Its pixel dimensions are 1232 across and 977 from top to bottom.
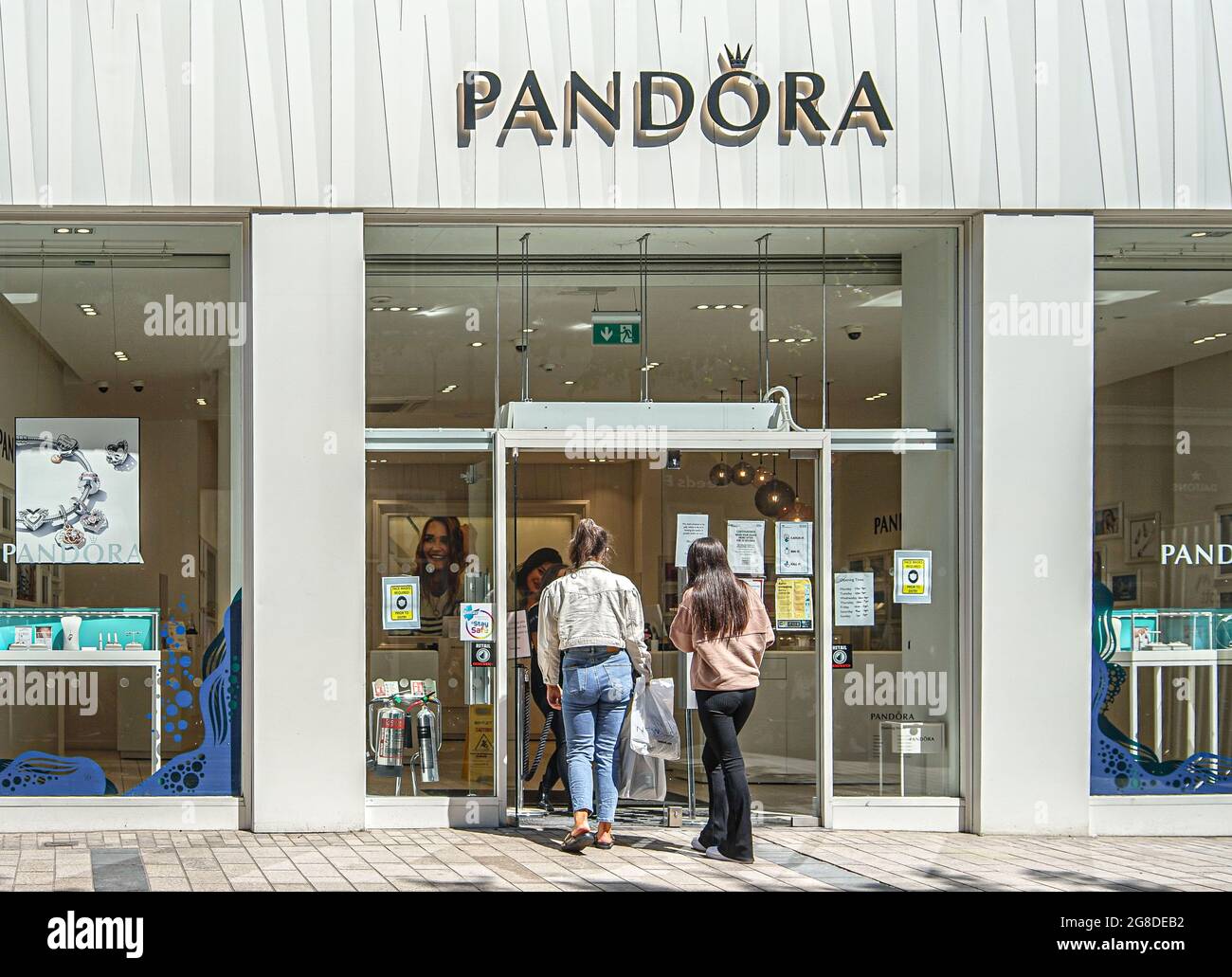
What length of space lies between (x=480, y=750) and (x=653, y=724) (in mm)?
1064

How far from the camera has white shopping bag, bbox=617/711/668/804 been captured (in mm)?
8516

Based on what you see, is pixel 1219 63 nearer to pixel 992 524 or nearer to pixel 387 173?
pixel 992 524

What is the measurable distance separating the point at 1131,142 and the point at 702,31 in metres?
2.64

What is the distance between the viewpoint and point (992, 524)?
28.2 ft

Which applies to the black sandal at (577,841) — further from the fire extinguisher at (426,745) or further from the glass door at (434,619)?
the fire extinguisher at (426,745)

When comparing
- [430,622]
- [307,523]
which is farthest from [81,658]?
[430,622]

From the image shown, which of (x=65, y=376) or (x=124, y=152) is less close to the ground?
(x=124, y=152)

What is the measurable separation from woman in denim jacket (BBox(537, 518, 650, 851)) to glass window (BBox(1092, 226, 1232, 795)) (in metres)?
2.92

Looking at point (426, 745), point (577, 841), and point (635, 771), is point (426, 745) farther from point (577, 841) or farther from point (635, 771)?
point (577, 841)

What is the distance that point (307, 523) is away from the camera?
27.6ft

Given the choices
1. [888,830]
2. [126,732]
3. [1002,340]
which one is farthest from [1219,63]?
[126,732]

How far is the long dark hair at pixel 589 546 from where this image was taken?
8023 mm

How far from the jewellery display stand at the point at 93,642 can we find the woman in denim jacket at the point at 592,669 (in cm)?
242
